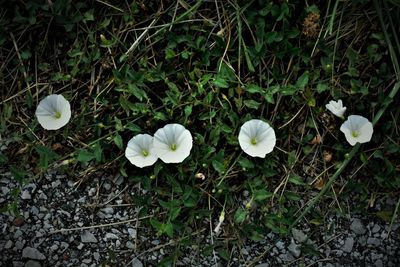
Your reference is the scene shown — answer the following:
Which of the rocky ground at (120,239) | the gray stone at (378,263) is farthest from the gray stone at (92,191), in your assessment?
the gray stone at (378,263)

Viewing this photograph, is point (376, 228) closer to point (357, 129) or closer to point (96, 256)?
point (357, 129)

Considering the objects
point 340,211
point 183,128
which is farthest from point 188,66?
point 340,211

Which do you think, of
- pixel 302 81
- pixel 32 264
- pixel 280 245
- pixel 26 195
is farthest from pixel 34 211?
pixel 302 81

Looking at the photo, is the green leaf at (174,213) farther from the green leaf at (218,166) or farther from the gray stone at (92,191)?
the gray stone at (92,191)

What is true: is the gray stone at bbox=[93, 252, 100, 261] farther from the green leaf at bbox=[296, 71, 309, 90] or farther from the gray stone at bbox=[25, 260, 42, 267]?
the green leaf at bbox=[296, 71, 309, 90]

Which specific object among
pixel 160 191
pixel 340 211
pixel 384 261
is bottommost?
pixel 384 261

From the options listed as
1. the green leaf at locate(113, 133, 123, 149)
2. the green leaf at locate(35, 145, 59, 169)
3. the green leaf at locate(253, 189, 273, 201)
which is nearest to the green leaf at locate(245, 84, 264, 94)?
the green leaf at locate(253, 189, 273, 201)

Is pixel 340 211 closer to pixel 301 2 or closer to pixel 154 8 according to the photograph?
pixel 301 2
